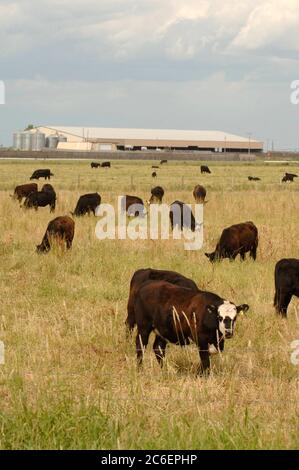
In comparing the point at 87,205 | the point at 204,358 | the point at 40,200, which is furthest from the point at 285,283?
the point at 40,200

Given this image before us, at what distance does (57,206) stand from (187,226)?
21.3 feet

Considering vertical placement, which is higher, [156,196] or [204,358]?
[156,196]

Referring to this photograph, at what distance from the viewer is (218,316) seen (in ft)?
22.9

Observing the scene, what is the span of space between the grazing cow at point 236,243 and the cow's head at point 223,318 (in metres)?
7.55

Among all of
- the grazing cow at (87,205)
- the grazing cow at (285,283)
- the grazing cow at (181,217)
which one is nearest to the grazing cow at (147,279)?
the grazing cow at (285,283)

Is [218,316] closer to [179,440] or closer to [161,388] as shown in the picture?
[161,388]

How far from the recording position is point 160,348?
7.97m

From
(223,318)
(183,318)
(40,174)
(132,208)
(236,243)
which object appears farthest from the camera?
(40,174)

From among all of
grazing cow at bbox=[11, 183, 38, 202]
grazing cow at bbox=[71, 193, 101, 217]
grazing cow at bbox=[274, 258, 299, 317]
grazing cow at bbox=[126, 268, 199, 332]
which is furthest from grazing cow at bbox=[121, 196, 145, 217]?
grazing cow at bbox=[126, 268, 199, 332]

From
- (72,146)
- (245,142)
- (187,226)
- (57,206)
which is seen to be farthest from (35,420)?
(245,142)

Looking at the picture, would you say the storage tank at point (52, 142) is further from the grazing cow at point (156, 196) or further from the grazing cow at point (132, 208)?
the grazing cow at point (132, 208)

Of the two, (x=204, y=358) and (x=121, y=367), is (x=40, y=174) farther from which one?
(x=204, y=358)
